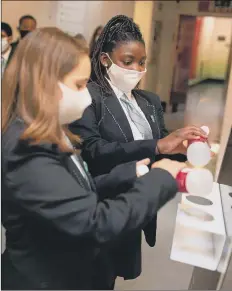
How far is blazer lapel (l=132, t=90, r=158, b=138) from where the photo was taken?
95 centimetres

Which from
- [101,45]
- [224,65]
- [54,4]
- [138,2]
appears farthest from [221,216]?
[54,4]

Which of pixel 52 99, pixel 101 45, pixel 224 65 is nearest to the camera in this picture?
pixel 52 99

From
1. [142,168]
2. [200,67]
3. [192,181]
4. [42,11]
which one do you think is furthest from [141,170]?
[42,11]

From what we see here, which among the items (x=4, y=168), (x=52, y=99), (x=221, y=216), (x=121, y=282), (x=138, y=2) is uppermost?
(x=138, y=2)

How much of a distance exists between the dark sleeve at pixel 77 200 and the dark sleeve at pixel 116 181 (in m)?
0.07

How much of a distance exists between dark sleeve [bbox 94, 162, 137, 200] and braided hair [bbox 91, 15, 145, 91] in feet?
0.75

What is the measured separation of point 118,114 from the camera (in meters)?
0.91

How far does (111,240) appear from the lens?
0.70 metres

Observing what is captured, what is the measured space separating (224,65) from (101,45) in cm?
49

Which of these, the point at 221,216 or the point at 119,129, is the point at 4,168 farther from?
the point at 221,216

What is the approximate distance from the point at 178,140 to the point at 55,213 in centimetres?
34

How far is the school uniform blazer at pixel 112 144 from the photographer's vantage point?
0.87 meters

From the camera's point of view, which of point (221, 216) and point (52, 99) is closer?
point (52, 99)

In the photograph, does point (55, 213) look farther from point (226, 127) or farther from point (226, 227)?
point (226, 127)
